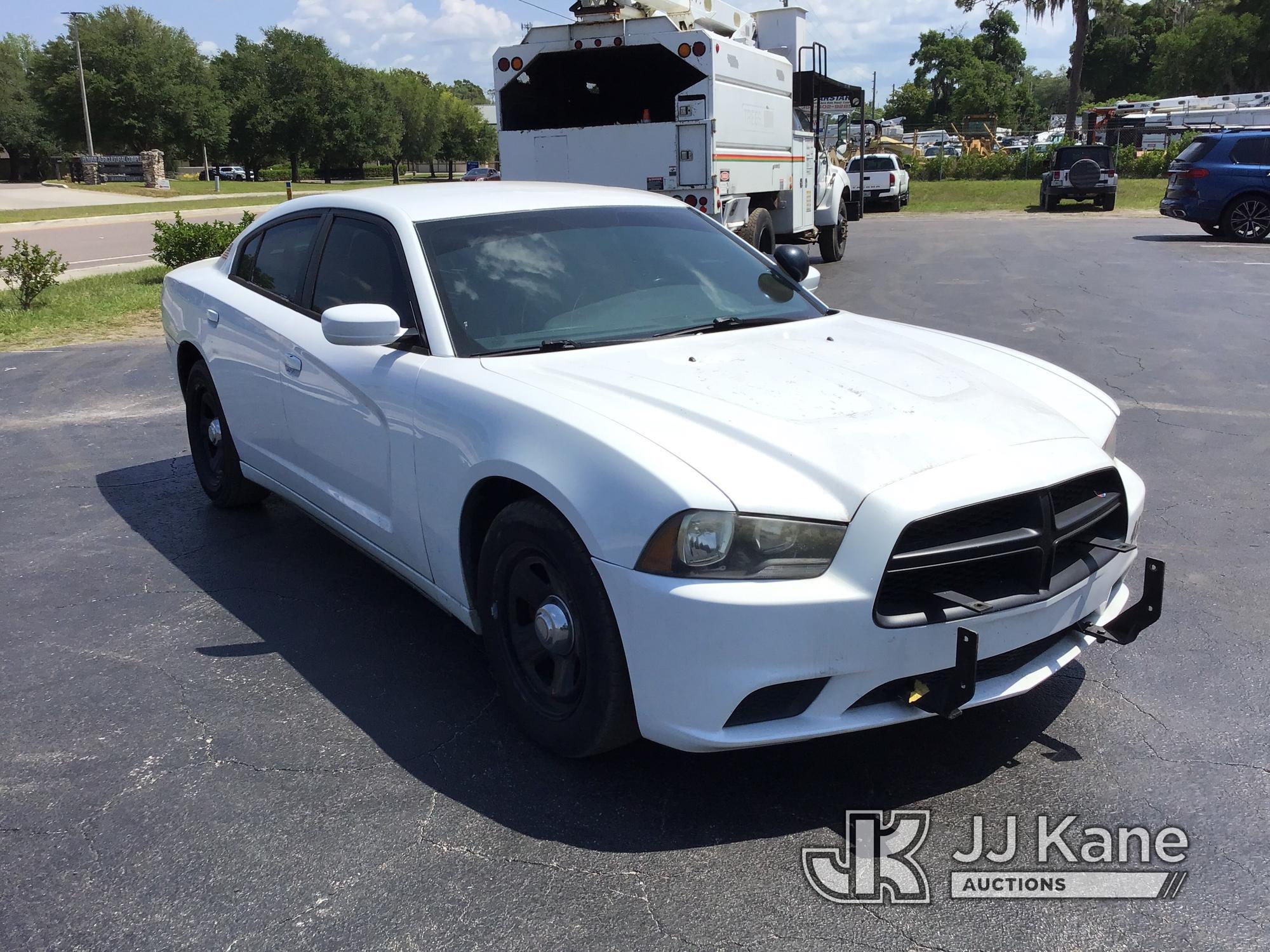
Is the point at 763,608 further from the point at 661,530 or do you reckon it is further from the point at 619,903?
the point at 619,903

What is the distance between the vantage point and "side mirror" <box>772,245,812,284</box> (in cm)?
516

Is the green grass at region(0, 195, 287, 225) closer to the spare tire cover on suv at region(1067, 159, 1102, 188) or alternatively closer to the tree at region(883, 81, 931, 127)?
the spare tire cover on suv at region(1067, 159, 1102, 188)

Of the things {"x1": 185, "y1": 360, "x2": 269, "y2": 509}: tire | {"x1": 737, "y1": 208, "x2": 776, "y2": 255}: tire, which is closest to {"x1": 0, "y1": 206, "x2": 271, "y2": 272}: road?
{"x1": 737, "y1": 208, "x2": 776, "y2": 255}: tire

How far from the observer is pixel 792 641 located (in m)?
2.71

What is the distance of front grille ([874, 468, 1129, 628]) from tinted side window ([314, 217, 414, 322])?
2031mm

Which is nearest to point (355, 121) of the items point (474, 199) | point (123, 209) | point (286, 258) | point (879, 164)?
point (123, 209)

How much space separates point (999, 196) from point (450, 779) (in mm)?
35204

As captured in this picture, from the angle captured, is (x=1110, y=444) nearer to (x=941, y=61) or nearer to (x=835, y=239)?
(x=835, y=239)

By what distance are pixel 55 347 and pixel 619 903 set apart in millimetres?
10551

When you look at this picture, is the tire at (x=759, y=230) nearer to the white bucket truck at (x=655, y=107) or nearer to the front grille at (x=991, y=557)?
the white bucket truck at (x=655, y=107)

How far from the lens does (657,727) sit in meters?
2.89

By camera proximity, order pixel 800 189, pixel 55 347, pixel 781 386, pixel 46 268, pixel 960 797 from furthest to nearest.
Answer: pixel 800 189 → pixel 46 268 → pixel 55 347 → pixel 781 386 → pixel 960 797

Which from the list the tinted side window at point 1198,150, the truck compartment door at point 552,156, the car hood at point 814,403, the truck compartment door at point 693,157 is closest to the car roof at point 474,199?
the car hood at point 814,403

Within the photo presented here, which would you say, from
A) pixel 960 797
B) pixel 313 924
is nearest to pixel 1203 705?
pixel 960 797
